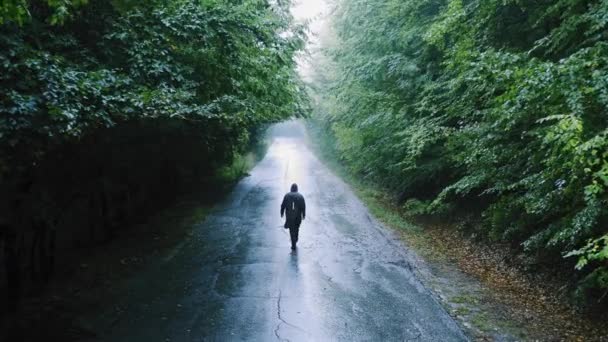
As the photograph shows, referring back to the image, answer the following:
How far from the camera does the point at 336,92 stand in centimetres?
2055

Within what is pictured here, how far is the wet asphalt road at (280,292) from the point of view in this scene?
24.3 feet

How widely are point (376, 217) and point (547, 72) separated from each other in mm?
10483

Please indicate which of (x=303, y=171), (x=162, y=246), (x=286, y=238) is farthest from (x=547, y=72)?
(x=303, y=171)

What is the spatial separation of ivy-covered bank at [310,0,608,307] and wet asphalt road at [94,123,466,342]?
2.43 meters

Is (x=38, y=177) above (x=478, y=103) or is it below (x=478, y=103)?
below

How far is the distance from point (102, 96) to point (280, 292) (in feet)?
16.2

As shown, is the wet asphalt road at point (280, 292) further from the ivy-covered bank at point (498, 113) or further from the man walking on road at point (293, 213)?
the ivy-covered bank at point (498, 113)

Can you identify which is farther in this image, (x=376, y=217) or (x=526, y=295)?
(x=376, y=217)

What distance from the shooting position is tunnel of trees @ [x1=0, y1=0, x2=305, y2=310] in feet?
22.7

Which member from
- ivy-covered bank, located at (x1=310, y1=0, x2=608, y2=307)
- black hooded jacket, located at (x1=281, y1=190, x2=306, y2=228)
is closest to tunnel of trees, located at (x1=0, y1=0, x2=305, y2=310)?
black hooded jacket, located at (x1=281, y1=190, x2=306, y2=228)

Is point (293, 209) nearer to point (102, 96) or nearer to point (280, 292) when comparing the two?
point (280, 292)

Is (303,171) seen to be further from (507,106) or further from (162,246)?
(507,106)

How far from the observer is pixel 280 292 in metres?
9.10

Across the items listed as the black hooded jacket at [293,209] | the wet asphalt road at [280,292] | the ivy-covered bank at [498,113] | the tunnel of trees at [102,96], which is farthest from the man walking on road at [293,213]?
the ivy-covered bank at [498,113]
